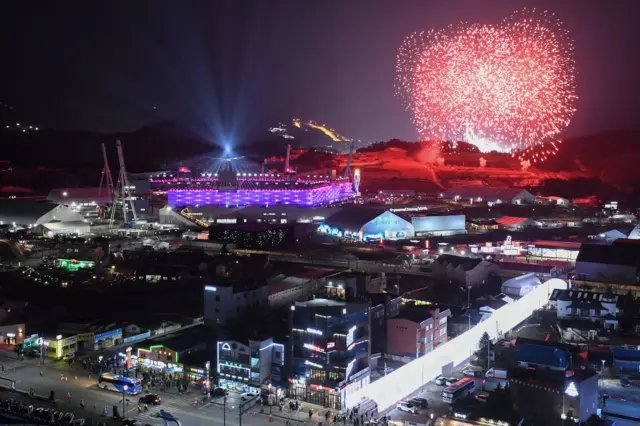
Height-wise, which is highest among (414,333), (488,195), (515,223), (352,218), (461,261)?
(488,195)

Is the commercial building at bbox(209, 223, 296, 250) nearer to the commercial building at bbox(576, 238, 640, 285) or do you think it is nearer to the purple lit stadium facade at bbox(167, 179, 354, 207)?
the purple lit stadium facade at bbox(167, 179, 354, 207)

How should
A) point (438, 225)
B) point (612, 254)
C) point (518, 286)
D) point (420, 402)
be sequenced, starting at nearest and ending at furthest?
point (420, 402) → point (518, 286) → point (612, 254) → point (438, 225)

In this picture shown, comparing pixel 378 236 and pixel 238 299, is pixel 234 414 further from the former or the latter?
pixel 378 236

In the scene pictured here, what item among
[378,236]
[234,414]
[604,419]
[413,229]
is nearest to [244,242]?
[378,236]

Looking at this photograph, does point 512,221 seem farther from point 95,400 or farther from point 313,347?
point 95,400

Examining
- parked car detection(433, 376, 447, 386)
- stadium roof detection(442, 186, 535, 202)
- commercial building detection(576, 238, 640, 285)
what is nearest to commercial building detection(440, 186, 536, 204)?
stadium roof detection(442, 186, 535, 202)

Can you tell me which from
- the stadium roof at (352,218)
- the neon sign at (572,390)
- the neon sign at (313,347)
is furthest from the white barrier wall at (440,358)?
the stadium roof at (352,218)

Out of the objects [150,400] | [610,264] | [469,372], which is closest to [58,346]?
[150,400]
